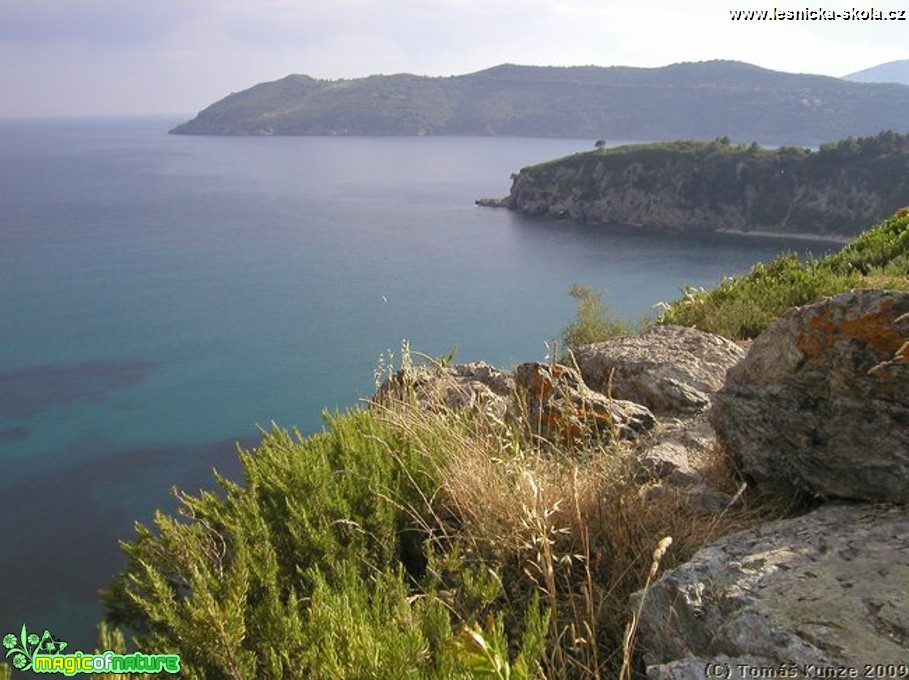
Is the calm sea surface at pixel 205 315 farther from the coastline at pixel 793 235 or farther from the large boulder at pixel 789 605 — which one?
the coastline at pixel 793 235

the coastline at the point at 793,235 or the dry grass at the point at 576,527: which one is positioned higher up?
the dry grass at the point at 576,527

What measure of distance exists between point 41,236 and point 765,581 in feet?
299

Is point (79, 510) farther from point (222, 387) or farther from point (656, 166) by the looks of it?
point (656, 166)

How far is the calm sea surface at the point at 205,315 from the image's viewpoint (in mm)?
29812

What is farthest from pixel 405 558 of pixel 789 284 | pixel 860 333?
pixel 789 284

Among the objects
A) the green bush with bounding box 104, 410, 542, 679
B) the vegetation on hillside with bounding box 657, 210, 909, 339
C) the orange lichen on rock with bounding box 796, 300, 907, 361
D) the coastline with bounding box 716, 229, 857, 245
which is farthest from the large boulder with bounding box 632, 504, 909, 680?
the coastline with bounding box 716, 229, 857, 245

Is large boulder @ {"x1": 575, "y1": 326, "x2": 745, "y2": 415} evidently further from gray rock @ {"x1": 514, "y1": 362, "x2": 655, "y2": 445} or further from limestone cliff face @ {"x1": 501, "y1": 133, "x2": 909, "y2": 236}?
limestone cliff face @ {"x1": 501, "y1": 133, "x2": 909, "y2": 236}

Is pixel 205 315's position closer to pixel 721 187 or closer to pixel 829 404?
pixel 829 404

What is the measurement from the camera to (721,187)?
10412 cm

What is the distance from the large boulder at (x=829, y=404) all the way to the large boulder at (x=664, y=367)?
1827 mm

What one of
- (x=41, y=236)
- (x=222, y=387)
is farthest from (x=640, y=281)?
(x=41, y=236)

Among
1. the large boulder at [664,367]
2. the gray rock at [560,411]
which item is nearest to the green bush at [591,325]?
the large boulder at [664,367]

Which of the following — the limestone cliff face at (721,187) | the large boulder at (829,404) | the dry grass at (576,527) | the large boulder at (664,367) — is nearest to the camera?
the dry grass at (576,527)

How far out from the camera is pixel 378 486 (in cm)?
371
